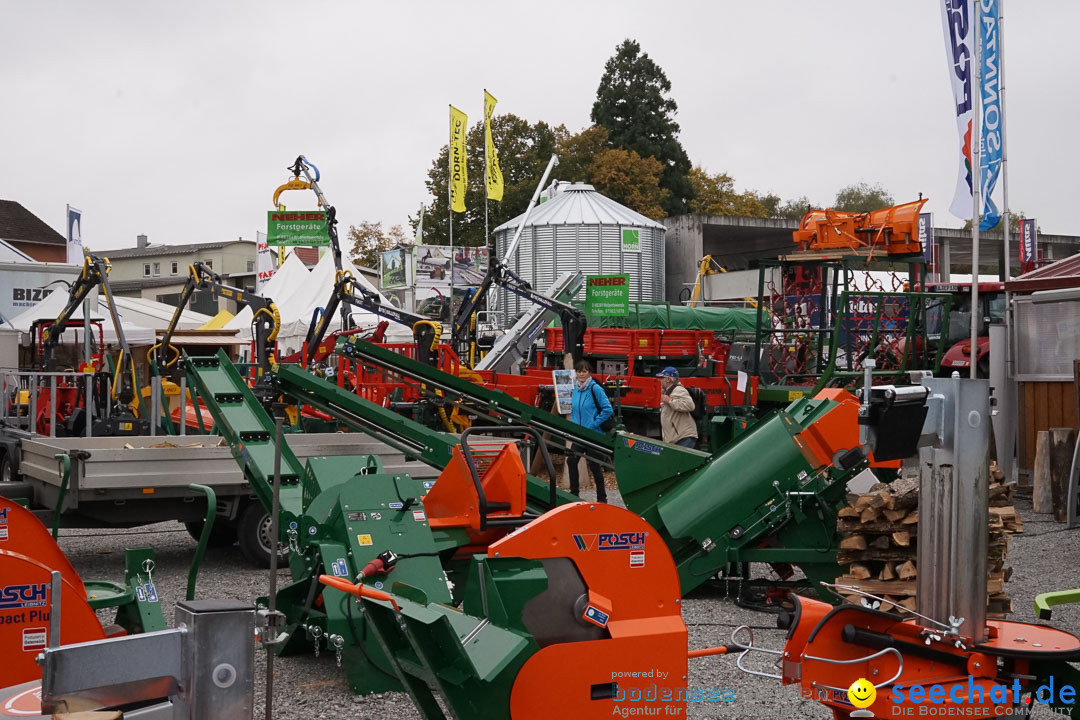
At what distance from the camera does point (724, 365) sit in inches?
726

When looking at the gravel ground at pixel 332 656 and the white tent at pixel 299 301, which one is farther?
the white tent at pixel 299 301

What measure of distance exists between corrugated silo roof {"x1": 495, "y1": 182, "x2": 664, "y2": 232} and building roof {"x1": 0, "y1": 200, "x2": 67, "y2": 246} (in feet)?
104

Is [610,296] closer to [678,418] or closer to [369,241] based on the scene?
[678,418]

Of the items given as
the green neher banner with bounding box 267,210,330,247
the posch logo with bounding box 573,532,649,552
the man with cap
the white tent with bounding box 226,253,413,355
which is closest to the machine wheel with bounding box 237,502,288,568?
the man with cap

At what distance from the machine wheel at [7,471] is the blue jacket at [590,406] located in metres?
6.35

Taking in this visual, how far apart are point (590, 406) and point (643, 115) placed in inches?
2012

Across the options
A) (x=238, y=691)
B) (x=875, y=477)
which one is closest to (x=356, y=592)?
(x=238, y=691)

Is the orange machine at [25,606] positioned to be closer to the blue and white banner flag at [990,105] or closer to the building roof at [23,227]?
the blue and white banner flag at [990,105]

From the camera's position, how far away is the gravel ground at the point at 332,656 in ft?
18.4

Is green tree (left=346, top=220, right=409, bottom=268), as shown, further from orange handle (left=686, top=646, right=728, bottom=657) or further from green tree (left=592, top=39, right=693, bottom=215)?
orange handle (left=686, top=646, right=728, bottom=657)

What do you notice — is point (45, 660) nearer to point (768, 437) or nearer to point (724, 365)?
point (768, 437)

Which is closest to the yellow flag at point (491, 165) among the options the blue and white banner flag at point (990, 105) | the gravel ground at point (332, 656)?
the blue and white banner flag at point (990, 105)

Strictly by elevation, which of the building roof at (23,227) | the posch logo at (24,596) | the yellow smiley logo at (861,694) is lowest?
the yellow smiley logo at (861,694)

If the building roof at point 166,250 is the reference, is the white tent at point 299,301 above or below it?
below
